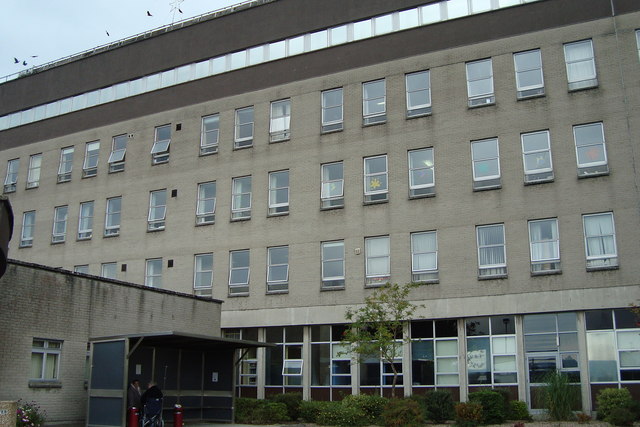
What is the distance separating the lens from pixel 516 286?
30984 mm

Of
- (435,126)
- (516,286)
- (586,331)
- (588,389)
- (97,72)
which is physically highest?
(97,72)

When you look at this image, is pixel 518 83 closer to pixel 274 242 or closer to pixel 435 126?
pixel 435 126

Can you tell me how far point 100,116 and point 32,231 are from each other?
8.24 meters

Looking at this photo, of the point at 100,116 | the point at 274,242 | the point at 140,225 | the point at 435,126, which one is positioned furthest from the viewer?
the point at 100,116

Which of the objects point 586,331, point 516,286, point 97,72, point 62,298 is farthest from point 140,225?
point 586,331

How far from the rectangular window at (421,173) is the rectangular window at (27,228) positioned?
967 inches

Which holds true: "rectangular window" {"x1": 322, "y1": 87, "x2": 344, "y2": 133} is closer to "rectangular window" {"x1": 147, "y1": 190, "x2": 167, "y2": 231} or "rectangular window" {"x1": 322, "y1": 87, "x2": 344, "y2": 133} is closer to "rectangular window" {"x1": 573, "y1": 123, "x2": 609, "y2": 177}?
"rectangular window" {"x1": 147, "y1": 190, "x2": 167, "y2": 231}

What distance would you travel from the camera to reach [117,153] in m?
43.1

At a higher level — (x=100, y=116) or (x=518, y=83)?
(x=100, y=116)

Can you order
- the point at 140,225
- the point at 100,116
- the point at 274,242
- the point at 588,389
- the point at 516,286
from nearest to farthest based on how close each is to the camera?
1. the point at 588,389
2. the point at 516,286
3. the point at 274,242
4. the point at 140,225
5. the point at 100,116

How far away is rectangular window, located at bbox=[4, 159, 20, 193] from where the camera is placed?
4731 cm

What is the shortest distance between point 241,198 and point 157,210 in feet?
18.2

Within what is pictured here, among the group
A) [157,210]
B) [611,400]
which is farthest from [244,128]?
[611,400]

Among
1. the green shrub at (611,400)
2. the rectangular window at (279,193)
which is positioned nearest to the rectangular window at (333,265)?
the rectangular window at (279,193)
